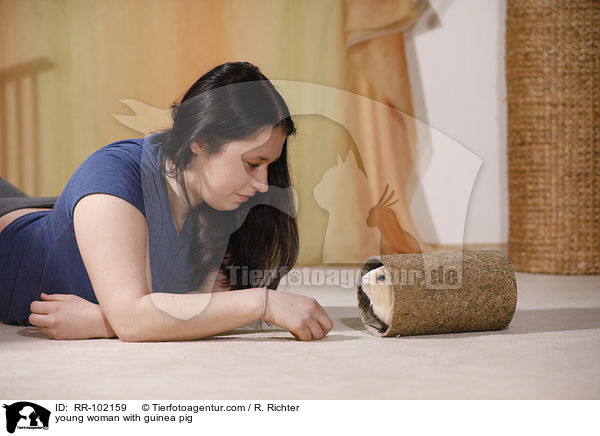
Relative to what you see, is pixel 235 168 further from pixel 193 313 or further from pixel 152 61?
pixel 152 61

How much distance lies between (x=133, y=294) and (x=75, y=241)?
0.24 meters

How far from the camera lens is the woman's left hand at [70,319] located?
45.3 inches

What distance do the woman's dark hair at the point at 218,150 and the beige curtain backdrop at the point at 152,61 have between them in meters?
1.22

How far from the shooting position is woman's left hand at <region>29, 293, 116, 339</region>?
115cm

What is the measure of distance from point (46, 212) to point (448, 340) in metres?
0.88

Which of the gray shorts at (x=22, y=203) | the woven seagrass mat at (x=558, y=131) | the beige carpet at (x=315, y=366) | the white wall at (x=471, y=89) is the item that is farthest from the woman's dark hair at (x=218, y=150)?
the white wall at (x=471, y=89)

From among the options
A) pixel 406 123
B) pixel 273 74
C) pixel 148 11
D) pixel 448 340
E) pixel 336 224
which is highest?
pixel 148 11

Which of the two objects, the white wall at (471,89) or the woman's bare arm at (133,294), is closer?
the woman's bare arm at (133,294)

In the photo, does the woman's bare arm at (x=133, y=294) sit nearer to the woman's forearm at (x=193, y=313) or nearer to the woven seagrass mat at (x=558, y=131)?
the woman's forearm at (x=193, y=313)

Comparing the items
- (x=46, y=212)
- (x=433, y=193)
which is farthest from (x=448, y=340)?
(x=433, y=193)

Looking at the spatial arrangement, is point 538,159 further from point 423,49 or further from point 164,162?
point 164,162

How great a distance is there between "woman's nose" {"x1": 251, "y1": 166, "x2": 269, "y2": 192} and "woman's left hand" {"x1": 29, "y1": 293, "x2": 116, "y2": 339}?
35 centimetres
